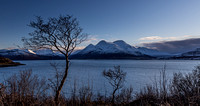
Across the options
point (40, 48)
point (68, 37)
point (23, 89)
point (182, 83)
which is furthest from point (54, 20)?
point (182, 83)

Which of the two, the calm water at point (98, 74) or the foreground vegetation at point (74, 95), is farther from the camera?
the calm water at point (98, 74)

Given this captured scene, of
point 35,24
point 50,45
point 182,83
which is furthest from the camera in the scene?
point 182,83

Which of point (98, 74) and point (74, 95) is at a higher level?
point (74, 95)

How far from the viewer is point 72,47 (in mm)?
7262

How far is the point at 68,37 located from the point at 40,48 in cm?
157

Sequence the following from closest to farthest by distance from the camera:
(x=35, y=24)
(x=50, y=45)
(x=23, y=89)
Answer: (x=23, y=89) → (x=35, y=24) → (x=50, y=45)

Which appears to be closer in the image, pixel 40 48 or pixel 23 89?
pixel 23 89

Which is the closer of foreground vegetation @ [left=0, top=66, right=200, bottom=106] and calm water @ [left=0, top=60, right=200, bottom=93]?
foreground vegetation @ [left=0, top=66, right=200, bottom=106]

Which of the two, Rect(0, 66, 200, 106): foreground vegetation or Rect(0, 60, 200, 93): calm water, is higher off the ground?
Rect(0, 66, 200, 106): foreground vegetation

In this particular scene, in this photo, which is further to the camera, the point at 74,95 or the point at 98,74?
the point at 98,74

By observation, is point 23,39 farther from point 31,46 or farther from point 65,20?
point 65,20

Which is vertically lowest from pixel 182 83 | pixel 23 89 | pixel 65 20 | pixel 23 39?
pixel 182 83

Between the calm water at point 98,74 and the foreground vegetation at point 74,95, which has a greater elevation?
the foreground vegetation at point 74,95

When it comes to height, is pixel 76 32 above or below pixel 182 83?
above
